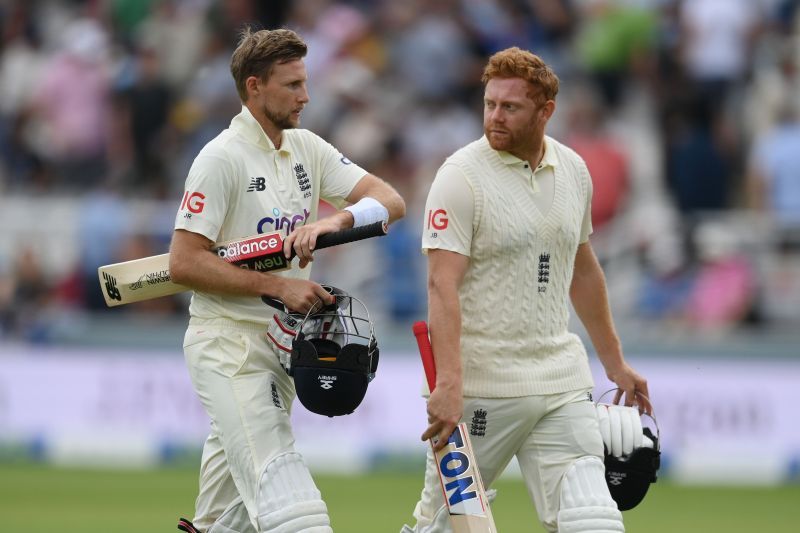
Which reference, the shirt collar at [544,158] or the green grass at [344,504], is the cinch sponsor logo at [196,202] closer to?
the shirt collar at [544,158]

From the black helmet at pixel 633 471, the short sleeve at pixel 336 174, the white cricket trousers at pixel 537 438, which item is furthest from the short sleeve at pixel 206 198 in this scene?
the black helmet at pixel 633 471

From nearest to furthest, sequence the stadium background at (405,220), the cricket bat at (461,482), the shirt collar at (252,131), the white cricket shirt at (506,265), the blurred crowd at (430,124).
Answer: the cricket bat at (461,482) → the white cricket shirt at (506,265) → the shirt collar at (252,131) → the stadium background at (405,220) → the blurred crowd at (430,124)

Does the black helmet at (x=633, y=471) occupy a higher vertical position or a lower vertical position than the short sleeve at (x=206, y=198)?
lower

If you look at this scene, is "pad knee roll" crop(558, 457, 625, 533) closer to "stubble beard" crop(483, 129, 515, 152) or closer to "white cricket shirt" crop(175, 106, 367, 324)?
"stubble beard" crop(483, 129, 515, 152)

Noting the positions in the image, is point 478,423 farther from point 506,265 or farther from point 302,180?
point 302,180

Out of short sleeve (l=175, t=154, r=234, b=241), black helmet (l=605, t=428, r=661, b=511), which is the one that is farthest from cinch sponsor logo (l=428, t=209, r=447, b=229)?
black helmet (l=605, t=428, r=661, b=511)

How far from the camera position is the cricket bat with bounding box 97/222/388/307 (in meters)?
5.88

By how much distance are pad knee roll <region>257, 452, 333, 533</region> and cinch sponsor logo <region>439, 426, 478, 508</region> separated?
49 cm

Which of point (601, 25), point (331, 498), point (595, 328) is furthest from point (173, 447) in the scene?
point (595, 328)

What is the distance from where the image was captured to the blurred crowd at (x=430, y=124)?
1264 centimetres

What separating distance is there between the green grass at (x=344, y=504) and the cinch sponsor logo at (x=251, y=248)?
366cm

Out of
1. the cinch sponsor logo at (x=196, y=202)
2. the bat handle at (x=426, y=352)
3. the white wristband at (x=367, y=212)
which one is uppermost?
the cinch sponsor logo at (x=196, y=202)

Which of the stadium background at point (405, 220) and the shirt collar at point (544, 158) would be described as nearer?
the shirt collar at point (544, 158)

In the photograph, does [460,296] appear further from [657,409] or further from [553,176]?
[657,409]
